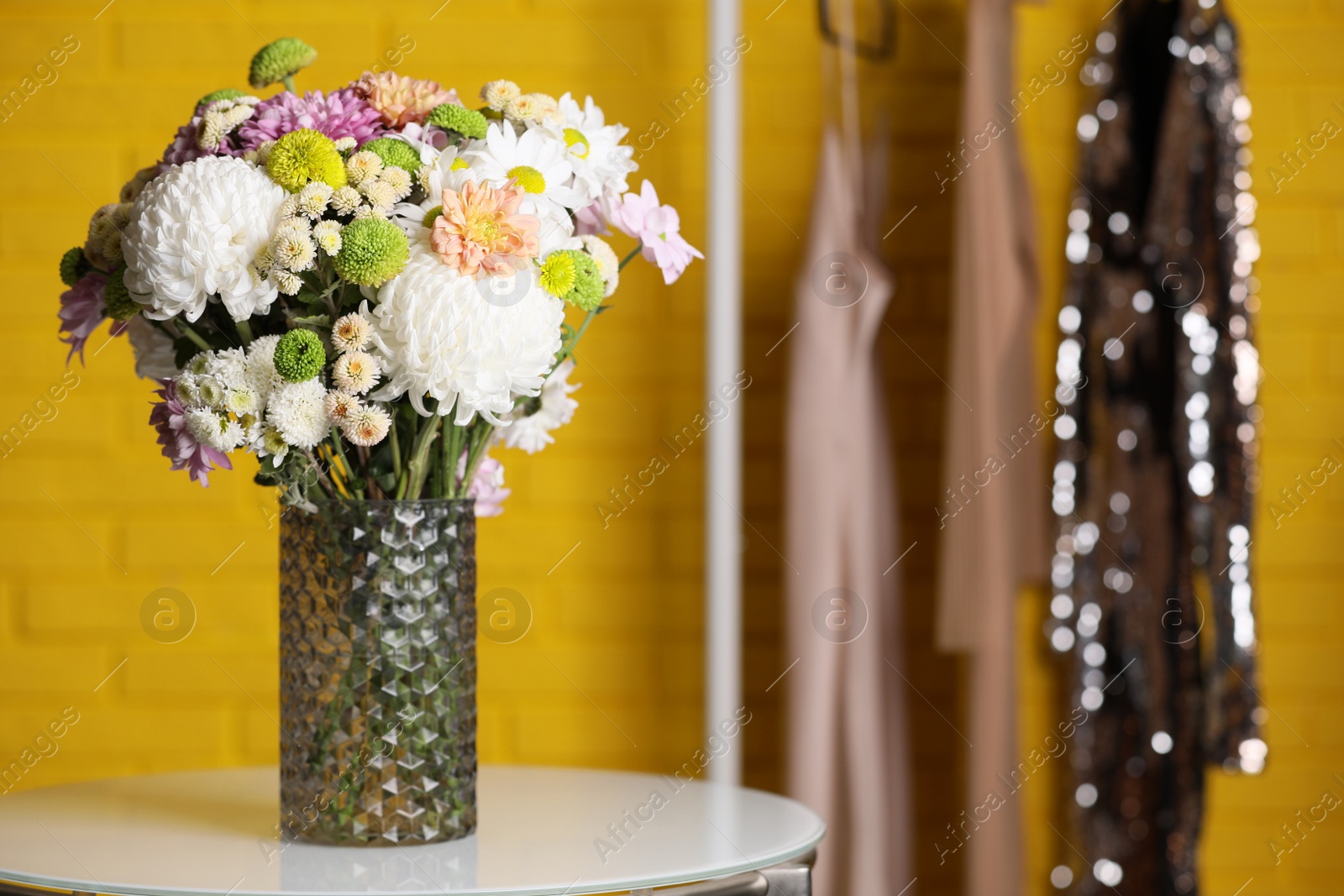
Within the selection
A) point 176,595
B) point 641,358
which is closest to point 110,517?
point 176,595

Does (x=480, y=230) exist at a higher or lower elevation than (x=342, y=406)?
higher

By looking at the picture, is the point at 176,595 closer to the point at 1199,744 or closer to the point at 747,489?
the point at 747,489

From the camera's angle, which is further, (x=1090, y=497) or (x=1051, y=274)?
(x=1051, y=274)

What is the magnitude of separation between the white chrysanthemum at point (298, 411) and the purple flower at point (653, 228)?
0.23 meters

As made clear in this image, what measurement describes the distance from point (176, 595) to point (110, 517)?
127 mm

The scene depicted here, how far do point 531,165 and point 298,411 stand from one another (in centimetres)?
21

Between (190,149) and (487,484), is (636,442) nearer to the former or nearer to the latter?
(487,484)

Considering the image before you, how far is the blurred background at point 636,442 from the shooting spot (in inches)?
64.3

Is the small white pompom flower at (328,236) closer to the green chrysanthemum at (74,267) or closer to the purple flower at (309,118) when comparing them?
the purple flower at (309,118)

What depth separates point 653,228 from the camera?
88 cm

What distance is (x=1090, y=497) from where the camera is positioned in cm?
155

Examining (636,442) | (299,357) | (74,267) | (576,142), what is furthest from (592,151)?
(636,442)

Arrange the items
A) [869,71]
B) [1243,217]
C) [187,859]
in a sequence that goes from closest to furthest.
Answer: [187,859]
[1243,217]
[869,71]

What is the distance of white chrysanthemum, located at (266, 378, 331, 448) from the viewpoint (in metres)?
0.79
